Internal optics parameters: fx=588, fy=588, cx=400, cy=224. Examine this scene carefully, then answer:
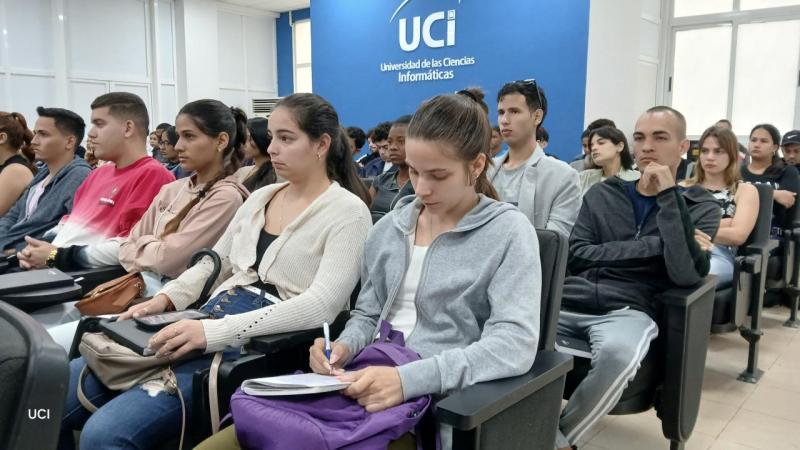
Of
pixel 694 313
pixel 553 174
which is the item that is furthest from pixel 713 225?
pixel 553 174

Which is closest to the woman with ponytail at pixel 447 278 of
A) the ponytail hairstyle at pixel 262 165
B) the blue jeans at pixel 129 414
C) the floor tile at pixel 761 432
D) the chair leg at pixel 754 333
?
the blue jeans at pixel 129 414

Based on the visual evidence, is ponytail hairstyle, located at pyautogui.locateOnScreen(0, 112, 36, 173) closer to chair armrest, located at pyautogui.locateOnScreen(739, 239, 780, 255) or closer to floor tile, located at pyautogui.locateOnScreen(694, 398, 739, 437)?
floor tile, located at pyautogui.locateOnScreen(694, 398, 739, 437)

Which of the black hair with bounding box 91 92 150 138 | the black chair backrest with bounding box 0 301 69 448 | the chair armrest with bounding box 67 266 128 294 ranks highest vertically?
the black hair with bounding box 91 92 150 138

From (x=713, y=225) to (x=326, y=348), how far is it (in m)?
1.68

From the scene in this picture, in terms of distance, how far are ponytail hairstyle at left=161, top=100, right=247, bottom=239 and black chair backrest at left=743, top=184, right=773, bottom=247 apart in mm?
2737

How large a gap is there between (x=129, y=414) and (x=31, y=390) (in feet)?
3.11

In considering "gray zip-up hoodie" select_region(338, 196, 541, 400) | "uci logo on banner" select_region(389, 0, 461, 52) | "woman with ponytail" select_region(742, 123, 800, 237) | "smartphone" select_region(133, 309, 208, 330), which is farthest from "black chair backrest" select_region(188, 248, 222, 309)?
"uci logo on banner" select_region(389, 0, 461, 52)

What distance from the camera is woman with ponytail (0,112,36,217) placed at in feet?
11.7

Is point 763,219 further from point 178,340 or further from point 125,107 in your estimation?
point 125,107

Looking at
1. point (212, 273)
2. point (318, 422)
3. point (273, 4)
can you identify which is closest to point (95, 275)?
point (212, 273)

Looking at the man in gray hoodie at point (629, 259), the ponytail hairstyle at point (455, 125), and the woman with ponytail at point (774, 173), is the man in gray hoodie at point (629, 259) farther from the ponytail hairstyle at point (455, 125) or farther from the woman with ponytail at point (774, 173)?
the woman with ponytail at point (774, 173)

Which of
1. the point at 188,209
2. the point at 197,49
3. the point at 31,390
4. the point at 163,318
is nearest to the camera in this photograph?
the point at 31,390

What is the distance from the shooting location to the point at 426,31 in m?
7.62

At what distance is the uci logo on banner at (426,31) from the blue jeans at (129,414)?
646 cm
